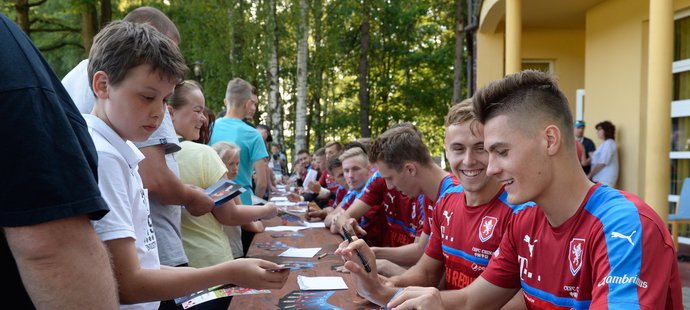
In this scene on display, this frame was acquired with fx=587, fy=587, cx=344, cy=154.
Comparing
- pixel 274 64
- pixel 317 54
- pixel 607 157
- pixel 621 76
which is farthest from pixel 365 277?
pixel 317 54

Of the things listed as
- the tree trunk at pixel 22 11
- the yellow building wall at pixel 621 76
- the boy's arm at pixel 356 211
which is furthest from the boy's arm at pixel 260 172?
the tree trunk at pixel 22 11

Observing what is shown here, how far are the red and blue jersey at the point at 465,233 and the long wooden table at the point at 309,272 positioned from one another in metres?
0.49

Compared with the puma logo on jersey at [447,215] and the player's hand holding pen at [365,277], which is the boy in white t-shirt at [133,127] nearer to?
the player's hand holding pen at [365,277]

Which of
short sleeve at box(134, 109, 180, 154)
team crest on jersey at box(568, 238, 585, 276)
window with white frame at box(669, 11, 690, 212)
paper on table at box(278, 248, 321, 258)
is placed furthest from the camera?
Result: window with white frame at box(669, 11, 690, 212)

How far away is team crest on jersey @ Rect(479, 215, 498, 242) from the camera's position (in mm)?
2545

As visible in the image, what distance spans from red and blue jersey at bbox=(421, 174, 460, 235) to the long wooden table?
1.87 feet

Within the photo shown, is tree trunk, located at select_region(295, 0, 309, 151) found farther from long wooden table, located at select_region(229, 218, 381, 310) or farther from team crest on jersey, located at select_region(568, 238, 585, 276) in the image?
team crest on jersey, located at select_region(568, 238, 585, 276)

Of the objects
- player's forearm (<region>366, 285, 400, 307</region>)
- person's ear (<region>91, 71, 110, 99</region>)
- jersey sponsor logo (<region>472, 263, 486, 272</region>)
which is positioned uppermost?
person's ear (<region>91, 71, 110, 99</region>)

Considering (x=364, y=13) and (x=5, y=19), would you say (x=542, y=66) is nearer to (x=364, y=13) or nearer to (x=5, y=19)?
(x=364, y=13)

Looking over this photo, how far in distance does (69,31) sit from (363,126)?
28.5 feet

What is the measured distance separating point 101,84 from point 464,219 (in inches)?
68.5

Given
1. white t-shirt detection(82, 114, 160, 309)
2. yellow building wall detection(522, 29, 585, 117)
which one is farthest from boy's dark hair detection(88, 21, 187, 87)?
yellow building wall detection(522, 29, 585, 117)

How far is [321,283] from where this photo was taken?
262cm

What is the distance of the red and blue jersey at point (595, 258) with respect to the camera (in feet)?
4.82
